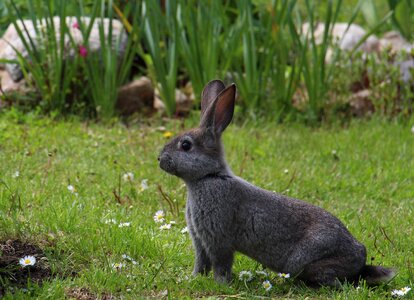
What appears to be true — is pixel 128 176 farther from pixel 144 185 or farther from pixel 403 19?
pixel 403 19

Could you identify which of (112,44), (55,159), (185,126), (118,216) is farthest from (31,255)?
(112,44)

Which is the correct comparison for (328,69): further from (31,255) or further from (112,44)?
(31,255)

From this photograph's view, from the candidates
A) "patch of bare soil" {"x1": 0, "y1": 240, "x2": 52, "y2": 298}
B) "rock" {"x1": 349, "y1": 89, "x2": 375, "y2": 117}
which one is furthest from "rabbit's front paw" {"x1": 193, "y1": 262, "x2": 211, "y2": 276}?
"rock" {"x1": 349, "y1": 89, "x2": 375, "y2": 117}

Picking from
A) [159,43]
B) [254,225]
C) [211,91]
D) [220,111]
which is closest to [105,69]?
[159,43]

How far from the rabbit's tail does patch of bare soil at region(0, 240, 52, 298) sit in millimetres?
1824

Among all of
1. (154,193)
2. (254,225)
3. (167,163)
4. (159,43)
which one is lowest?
(154,193)

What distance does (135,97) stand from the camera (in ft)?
29.7

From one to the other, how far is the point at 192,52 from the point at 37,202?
3402 millimetres

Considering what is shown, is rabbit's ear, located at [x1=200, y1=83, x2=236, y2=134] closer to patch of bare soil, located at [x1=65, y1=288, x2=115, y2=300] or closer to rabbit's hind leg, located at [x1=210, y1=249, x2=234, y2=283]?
rabbit's hind leg, located at [x1=210, y1=249, x2=234, y2=283]

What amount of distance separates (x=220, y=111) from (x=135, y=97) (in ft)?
15.1

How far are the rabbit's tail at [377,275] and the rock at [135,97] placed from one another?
4.88 meters

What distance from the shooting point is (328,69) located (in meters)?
9.08

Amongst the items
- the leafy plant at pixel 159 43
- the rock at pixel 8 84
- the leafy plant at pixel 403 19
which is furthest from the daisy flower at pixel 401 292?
the leafy plant at pixel 403 19

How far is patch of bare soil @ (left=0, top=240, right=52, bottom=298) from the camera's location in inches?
165
